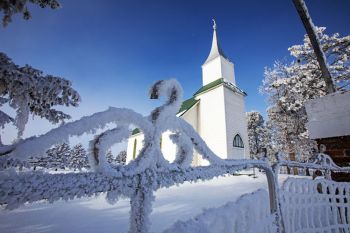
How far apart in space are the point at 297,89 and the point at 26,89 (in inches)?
844

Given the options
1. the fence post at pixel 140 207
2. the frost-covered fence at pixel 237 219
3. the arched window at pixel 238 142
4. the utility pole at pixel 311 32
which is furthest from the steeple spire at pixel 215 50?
the fence post at pixel 140 207

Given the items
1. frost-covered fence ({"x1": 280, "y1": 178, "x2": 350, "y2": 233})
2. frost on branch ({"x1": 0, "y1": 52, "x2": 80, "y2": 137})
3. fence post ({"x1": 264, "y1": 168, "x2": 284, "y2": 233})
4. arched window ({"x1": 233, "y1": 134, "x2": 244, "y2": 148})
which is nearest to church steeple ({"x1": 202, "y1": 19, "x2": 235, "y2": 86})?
arched window ({"x1": 233, "y1": 134, "x2": 244, "y2": 148})

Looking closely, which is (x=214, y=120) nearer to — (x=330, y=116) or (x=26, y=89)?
(x=330, y=116)

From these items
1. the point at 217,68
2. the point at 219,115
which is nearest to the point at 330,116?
the point at 219,115

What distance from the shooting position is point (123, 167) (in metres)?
0.71

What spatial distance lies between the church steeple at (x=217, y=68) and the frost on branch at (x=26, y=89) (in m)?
17.3

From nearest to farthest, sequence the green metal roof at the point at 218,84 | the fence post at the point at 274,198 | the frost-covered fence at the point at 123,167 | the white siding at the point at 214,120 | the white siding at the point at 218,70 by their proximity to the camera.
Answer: the frost-covered fence at the point at 123,167, the fence post at the point at 274,198, the white siding at the point at 214,120, the green metal roof at the point at 218,84, the white siding at the point at 218,70

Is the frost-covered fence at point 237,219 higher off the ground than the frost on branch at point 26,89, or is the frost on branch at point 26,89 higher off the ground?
the frost on branch at point 26,89

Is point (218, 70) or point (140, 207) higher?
point (218, 70)

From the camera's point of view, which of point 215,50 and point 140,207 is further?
point 215,50

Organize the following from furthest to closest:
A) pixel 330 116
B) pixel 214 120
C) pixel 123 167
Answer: pixel 214 120
pixel 330 116
pixel 123 167

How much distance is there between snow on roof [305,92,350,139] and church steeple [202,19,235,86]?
52.1ft

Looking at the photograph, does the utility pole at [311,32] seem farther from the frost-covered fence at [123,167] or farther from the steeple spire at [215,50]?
the steeple spire at [215,50]

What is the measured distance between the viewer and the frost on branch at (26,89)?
2.18 metres
